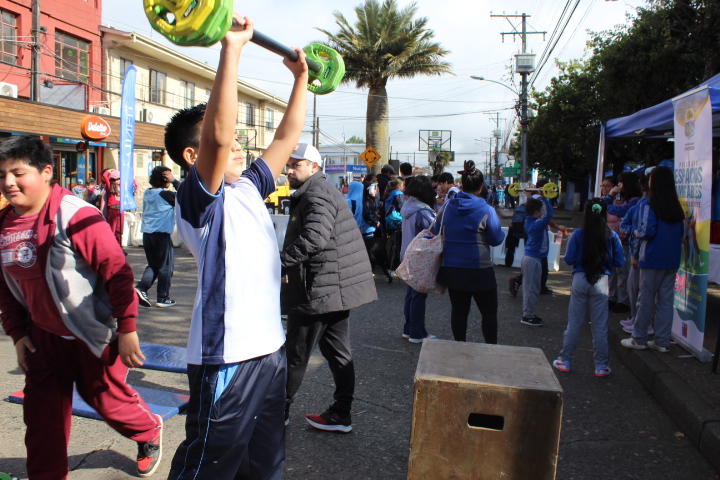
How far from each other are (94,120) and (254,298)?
1951cm

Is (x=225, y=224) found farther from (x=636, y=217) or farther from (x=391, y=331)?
(x=636, y=217)

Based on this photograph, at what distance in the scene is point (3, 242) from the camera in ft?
8.58

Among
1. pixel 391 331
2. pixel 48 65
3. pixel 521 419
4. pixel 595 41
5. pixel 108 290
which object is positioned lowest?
pixel 391 331

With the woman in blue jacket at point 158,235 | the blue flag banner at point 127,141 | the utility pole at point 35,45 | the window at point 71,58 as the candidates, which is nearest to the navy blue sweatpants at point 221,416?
the woman in blue jacket at point 158,235

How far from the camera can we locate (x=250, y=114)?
136 feet

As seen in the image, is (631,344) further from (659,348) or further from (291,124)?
(291,124)

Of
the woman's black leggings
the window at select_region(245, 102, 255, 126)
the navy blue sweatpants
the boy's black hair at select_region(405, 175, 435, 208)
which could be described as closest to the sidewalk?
the woman's black leggings

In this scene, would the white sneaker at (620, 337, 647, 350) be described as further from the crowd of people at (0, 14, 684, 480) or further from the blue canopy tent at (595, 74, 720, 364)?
the crowd of people at (0, 14, 684, 480)

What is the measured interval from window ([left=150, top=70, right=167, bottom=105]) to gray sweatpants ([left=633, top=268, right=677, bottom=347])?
89.1 ft

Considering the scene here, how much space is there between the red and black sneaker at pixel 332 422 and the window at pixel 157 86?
2754cm

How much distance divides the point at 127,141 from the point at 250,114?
105 ft

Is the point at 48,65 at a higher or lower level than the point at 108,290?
higher

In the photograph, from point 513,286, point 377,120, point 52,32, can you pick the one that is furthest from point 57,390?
point 52,32

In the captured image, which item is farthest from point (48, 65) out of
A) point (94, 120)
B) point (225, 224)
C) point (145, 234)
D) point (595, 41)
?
point (225, 224)
